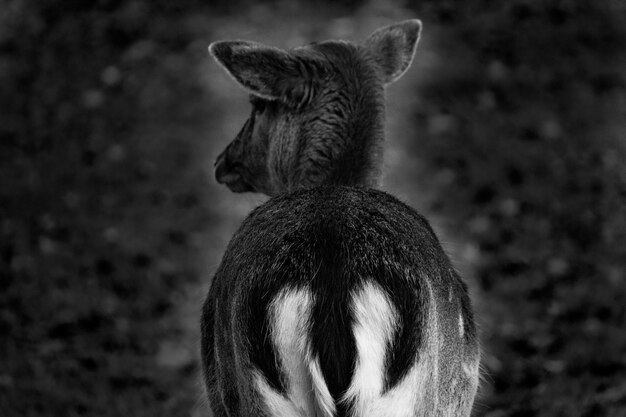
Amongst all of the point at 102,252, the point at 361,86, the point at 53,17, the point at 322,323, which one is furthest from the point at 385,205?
the point at 53,17

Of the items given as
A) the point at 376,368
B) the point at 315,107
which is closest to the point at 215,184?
the point at 315,107

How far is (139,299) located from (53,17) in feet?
7.87

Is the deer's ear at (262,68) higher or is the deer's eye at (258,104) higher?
the deer's ear at (262,68)

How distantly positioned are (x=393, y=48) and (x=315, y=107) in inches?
18.5

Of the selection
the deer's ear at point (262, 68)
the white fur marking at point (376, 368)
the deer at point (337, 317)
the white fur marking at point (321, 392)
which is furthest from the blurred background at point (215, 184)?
the white fur marking at point (321, 392)

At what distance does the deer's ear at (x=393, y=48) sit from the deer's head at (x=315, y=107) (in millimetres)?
14

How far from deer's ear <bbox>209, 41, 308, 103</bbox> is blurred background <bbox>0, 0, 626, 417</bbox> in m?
2.81

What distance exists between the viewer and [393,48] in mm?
3295

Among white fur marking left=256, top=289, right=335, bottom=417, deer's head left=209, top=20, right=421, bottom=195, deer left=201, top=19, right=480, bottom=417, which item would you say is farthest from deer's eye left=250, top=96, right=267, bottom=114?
white fur marking left=256, top=289, right=335, bottom=417

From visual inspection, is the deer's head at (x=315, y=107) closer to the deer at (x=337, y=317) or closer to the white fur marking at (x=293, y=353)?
the deer at (x=337, y=317)

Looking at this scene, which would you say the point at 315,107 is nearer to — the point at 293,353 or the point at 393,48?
the point at 393,48

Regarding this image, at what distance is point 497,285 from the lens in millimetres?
5773

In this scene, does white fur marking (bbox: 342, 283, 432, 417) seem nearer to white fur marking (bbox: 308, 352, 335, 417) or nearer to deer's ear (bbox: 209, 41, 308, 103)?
white fur marking (bbox: 308, 352, 335, 417)

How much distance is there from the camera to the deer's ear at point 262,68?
2832 millimetres
